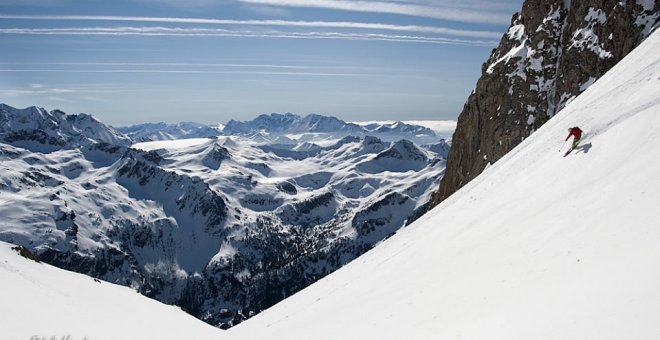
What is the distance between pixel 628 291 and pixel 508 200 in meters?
13.7

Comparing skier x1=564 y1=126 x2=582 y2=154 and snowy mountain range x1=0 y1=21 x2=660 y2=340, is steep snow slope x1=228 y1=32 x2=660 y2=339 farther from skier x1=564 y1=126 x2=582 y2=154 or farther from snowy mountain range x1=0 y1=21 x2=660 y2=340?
skier x1=564 y1=126 x2=582 y2=154

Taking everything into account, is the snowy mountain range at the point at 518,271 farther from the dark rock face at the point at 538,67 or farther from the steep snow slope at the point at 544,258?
the dark rock face at the point at 538,67

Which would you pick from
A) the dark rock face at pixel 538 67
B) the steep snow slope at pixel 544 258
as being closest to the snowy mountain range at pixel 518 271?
the steep snow slope at pixel 544 258

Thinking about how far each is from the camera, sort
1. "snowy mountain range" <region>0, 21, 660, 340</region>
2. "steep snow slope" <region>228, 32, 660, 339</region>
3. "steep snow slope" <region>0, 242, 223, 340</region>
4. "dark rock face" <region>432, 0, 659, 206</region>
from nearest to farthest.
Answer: "steep snow slope" <region>228, 32, 660, 339</region> → "snowy mountain range" <region>0, 21, 660, 340</region> → "steep snow slope" <region>0, 242, 223, 340</region> → "dark rock face" <region>432, 0, 659, 206</region>

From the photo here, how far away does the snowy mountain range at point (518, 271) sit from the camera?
10.5 metres

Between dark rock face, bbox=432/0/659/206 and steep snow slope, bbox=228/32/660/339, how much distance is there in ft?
108

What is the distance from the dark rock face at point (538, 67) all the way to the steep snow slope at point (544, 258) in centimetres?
3281

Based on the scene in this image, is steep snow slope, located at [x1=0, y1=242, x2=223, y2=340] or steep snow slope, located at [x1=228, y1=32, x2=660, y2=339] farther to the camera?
steep snow slope, located at [x1=0, y1=242, x2=223, y2=340]

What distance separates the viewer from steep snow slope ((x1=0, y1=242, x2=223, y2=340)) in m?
19.8

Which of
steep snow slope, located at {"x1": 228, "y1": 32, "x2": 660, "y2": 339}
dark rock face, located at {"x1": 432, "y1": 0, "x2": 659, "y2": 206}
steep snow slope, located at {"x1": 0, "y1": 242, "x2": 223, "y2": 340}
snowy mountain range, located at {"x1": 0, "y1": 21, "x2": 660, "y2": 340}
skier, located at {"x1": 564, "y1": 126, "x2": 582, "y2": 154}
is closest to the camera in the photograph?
steep snow slope, located at {"x1": 228, "y1": 32, "x2": 660, "y2": 339}

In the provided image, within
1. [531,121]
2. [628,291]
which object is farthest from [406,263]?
[531,121]

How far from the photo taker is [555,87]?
66688mm

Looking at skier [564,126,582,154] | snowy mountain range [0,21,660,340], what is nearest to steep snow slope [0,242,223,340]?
snowy mountain range [0,21,660,340]

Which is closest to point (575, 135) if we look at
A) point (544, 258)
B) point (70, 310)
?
point (544, 258)
